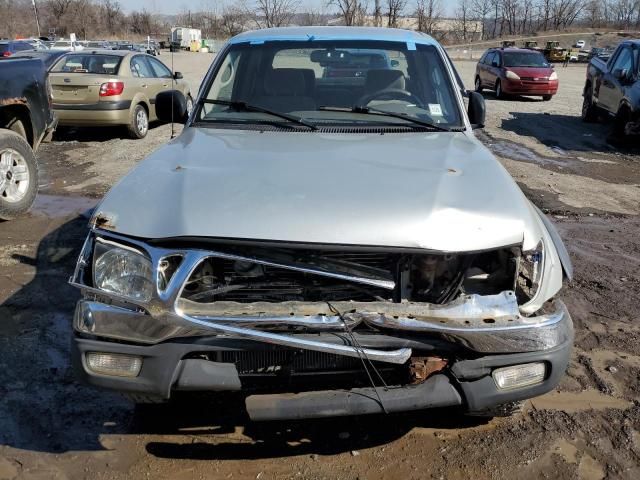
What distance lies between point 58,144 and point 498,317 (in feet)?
34.6

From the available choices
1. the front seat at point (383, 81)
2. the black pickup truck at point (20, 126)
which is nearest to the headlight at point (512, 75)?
the black pickup truck at point (20, 126)

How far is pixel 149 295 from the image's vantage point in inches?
95.2

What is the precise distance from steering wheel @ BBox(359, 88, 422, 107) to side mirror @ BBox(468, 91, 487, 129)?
0.48 meters

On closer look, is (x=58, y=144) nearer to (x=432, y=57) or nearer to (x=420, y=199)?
(x=432, y=57)

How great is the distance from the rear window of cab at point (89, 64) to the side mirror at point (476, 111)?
28.0 ft

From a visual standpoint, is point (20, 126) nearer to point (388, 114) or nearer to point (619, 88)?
point (388, 114)

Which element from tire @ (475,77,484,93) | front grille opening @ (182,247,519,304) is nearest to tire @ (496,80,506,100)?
tire @ (475,77,484,93)

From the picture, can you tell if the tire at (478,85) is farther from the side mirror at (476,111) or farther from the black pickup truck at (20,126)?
the side mirror at (476,111)

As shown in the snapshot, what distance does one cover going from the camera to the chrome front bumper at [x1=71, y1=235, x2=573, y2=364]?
2363mm

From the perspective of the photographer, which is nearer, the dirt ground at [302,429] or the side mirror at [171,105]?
the dirt ground at [302,429]

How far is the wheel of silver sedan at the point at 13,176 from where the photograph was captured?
6.36 metres

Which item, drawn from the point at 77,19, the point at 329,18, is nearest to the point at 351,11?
the point at 329,18

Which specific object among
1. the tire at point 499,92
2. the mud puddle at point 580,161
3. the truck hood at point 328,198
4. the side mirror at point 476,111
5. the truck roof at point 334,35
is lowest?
the mud puddle at point 580,161

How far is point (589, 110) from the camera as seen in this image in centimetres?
1411
